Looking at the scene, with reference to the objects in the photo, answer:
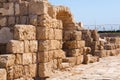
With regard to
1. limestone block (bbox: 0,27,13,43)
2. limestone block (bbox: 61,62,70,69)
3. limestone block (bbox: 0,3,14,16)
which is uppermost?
limestone block (bbox: 0,3,14,16)

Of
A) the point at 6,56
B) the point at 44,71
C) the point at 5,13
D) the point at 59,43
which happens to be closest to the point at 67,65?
the point at 59,43

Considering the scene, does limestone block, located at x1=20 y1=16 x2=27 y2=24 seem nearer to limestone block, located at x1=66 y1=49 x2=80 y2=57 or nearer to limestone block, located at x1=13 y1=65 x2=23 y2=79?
limestone block, located at x1=13 y1=65 x2=23 y2=79

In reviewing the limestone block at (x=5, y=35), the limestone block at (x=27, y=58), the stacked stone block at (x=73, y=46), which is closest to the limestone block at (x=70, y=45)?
the stacked stone block at (x=73, y=46)

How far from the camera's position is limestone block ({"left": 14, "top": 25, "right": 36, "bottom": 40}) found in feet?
31.6

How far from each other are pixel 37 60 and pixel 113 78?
2773mm

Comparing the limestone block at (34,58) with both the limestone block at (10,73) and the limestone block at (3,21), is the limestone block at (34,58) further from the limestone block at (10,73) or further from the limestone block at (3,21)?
the limestone block at (3,21)

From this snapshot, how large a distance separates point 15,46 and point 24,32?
0.65 metres

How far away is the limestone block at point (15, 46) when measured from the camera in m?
9.30

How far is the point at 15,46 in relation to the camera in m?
9.41

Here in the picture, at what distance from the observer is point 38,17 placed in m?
10.6

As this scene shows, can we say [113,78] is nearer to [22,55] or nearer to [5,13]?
[22,55]

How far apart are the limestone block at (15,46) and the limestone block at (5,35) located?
983 mm

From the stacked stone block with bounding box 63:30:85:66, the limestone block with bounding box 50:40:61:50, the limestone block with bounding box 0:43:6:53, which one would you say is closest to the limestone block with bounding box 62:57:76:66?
the stacked stone block with bounding box 63:30:85:66

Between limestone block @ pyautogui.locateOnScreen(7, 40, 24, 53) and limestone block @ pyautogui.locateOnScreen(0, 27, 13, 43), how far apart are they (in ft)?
3.23
